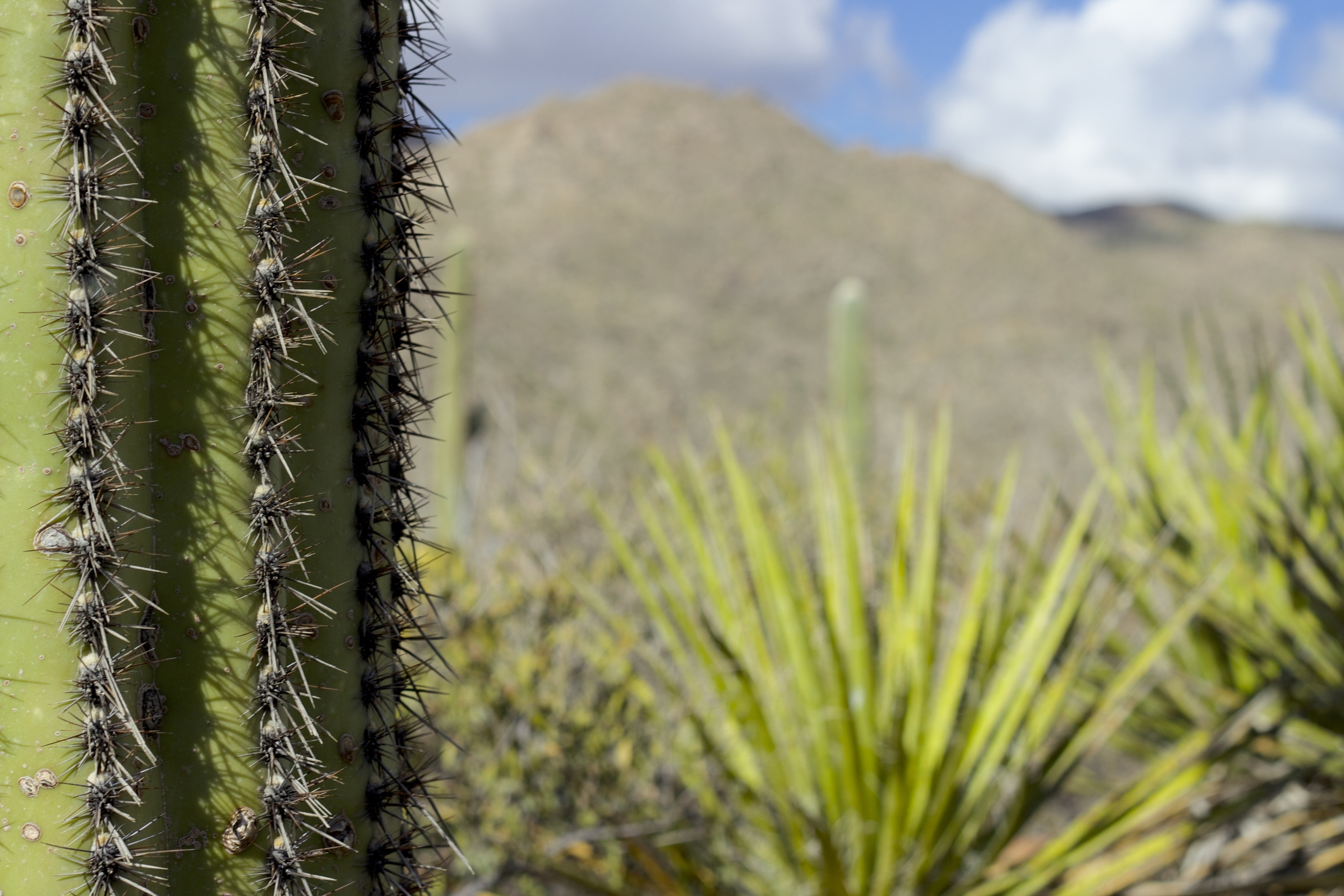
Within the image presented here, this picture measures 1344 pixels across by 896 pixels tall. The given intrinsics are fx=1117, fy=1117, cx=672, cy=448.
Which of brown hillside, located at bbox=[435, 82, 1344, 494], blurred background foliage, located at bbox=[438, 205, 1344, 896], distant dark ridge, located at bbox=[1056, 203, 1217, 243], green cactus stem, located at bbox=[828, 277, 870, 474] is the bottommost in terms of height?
blurred background foliage, located at bbox=[438, 205, 1344, 896]

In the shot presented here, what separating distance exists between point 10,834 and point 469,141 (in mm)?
45263

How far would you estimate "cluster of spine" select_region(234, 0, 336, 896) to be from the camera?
104 cm

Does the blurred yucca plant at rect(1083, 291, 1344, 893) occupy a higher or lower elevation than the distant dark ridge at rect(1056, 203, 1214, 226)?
lower

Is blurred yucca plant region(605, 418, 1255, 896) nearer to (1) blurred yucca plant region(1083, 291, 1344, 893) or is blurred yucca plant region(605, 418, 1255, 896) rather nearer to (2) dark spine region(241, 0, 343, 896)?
(1) blurred yucca plant region(1083, 291, 1344, 893)

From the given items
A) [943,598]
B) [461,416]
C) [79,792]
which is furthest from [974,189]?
[79,792]

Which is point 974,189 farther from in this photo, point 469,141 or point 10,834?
point 10,834

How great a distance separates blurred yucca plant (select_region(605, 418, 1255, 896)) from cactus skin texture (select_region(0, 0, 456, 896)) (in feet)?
3.97

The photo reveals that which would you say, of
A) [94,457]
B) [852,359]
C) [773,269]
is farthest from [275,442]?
[773,269]

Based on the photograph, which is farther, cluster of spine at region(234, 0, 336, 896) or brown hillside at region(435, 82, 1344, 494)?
brown hillside at region(435, 82, 1344, 494)

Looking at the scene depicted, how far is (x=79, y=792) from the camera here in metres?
0.99

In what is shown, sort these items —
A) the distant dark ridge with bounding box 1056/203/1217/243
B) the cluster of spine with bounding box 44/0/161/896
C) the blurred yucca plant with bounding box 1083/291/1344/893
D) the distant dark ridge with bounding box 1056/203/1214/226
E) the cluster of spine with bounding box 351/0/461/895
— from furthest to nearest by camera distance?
the distant dark ridge with bounding box 1056/203/1214/226 → the distant dark ridge with bounding box 1056/203/1217/243 → the blurred yucca plant with bounding box 1083/291/1344/893 → the cluster of spine with bounding box 351/0/461/895 → the cluster of spine with bounding box 44/0/161/896

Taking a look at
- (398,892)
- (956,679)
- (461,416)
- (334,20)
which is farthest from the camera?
(461,416)

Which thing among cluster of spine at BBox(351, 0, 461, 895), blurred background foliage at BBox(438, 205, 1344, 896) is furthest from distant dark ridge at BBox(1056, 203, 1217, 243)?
cluster of spine at BBox(351, 0, 461, 895)

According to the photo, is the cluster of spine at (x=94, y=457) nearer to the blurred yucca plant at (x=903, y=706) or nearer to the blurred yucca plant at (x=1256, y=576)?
the blurred yucca plant at (x=903, y=706)
